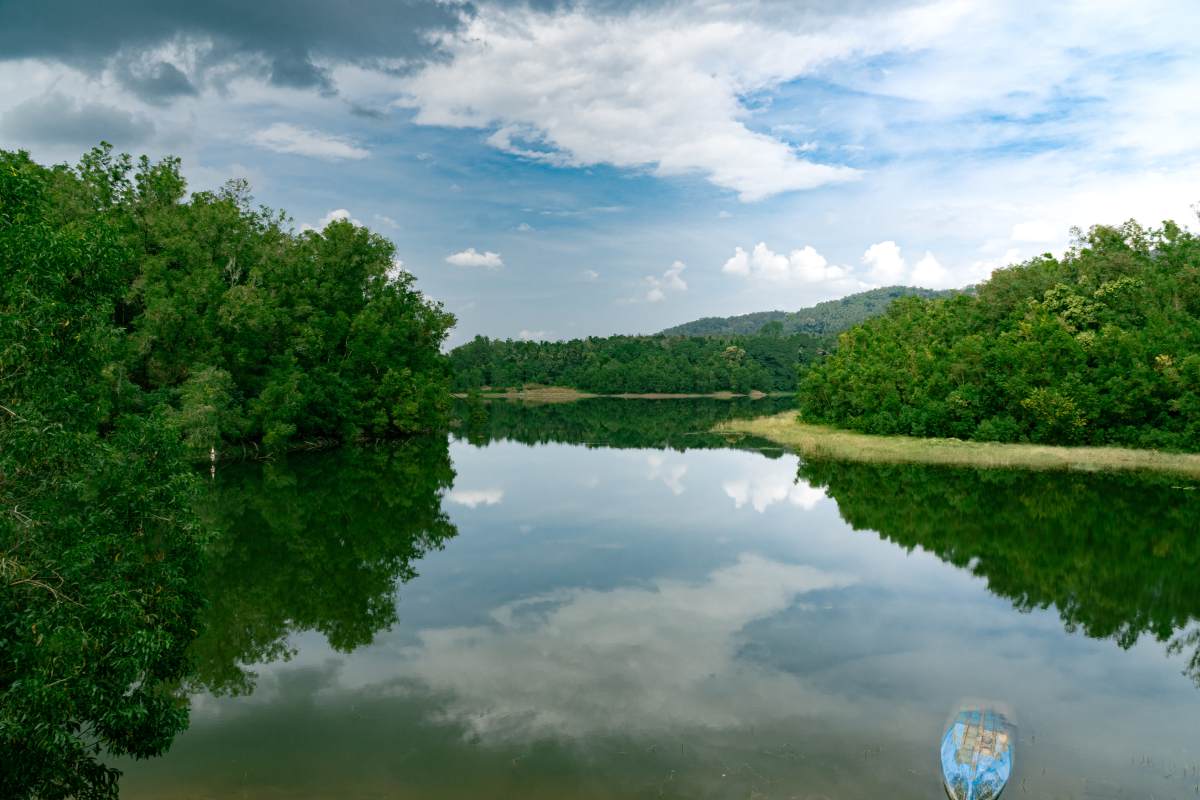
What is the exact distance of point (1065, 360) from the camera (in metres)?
49.7

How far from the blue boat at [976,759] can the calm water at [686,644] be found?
611mm

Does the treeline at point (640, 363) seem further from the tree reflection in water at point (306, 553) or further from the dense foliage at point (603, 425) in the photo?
the tree reflection in water at point (306, 553)

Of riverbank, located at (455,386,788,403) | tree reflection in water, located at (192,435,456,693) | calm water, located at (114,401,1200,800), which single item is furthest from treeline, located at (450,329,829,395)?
calm water, located at (114,401,1200,800)

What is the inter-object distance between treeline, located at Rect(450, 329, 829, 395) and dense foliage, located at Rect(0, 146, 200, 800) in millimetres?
135655

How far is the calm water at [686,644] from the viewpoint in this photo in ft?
37.2

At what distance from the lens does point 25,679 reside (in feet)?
25.6

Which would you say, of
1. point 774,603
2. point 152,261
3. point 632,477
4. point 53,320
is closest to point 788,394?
point 632,477

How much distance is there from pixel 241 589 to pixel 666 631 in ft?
39.8

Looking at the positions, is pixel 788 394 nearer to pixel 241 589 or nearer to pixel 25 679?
pixel 241 589

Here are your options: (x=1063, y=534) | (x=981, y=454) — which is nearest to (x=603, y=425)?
(x=981, y=454)

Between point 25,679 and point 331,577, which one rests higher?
point 25,679

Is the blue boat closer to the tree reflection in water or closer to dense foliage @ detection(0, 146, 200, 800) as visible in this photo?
dense foliage @ detection(0, 146, 200, 800)

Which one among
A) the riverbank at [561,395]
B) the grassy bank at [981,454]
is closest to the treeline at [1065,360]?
the grassy bank at [981,454]

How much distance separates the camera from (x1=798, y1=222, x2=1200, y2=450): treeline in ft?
154
